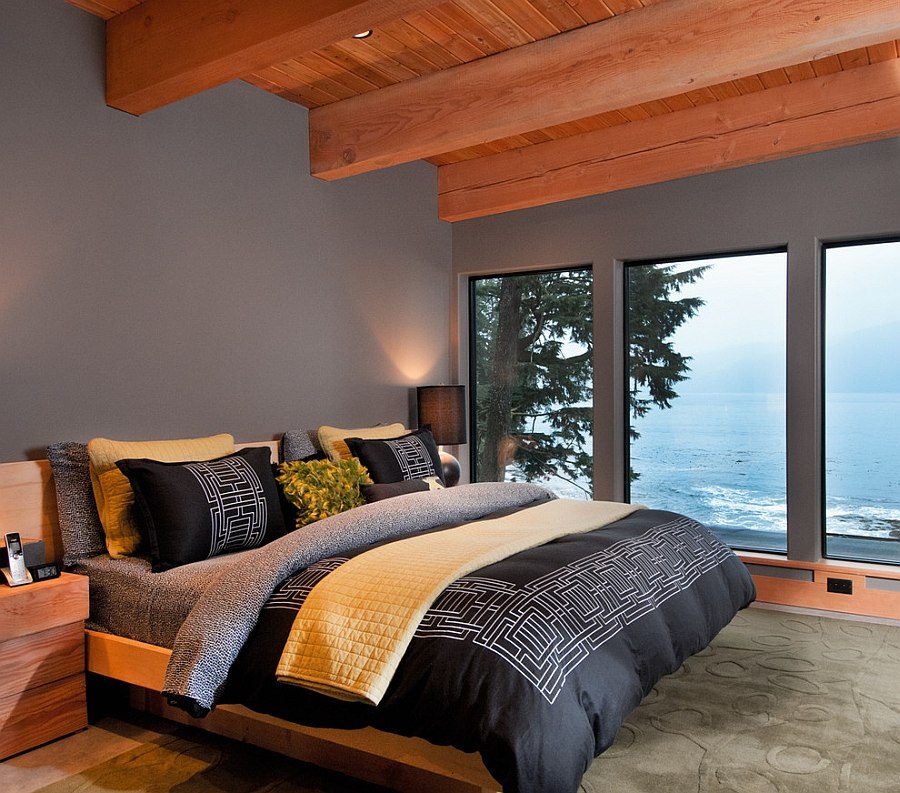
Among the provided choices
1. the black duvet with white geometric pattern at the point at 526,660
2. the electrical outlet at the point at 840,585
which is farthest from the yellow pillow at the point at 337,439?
the electrical outlet at the point at 840,585

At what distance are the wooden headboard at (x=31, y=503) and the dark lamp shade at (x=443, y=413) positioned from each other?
7.82 ft

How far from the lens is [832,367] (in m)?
4.61

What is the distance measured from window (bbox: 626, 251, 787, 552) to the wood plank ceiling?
27.8 inches

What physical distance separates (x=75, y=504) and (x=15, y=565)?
38 cm

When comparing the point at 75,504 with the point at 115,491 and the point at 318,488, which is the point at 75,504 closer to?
the point at 115,491

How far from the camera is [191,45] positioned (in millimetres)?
3166

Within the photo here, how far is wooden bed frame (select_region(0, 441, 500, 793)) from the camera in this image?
7.61 ft

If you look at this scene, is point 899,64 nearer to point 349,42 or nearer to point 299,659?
point 349,42

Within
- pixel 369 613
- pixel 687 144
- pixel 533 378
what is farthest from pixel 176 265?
pixel 687 144

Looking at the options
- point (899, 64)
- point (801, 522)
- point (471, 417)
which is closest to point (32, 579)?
point (471, 417)

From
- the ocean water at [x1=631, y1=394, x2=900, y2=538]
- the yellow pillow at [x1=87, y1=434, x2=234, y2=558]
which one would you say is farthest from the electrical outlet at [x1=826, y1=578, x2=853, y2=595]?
the yellow pillow at [x1=87, y1=434, x2=234, y2=558]

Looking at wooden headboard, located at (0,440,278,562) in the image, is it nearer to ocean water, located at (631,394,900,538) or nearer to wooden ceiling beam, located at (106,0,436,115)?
wooden ceiling beam, located at (106,0,436,115)

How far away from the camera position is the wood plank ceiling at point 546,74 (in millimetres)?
2969

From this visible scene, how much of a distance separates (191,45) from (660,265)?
3076 millimetres
